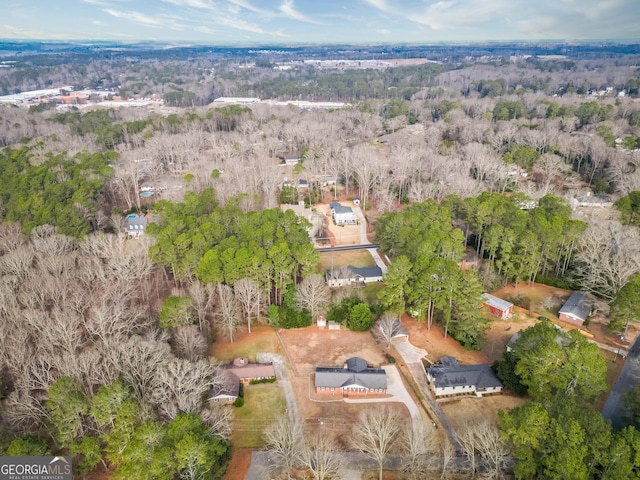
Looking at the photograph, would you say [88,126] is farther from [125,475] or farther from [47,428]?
[125,475]

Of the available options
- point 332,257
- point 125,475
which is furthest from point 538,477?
point 332,257

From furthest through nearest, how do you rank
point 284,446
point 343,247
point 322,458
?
point 343,247 → point 284,446 → point 322,458

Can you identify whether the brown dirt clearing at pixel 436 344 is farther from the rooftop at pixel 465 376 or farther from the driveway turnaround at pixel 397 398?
the driveway turnaround at pixel 397 398

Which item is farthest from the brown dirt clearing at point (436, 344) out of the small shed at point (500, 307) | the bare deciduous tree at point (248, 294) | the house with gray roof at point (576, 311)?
the bare deciduous tree at point (248, 294)

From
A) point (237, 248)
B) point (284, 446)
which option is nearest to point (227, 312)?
point (237, 248)

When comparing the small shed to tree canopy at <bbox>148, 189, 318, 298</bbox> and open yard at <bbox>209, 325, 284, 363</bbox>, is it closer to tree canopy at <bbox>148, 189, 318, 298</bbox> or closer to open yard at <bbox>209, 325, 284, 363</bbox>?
tree canopy at <bbox>148, 189, 318, 298</bbox>

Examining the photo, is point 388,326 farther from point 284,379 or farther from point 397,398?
point 284,379
